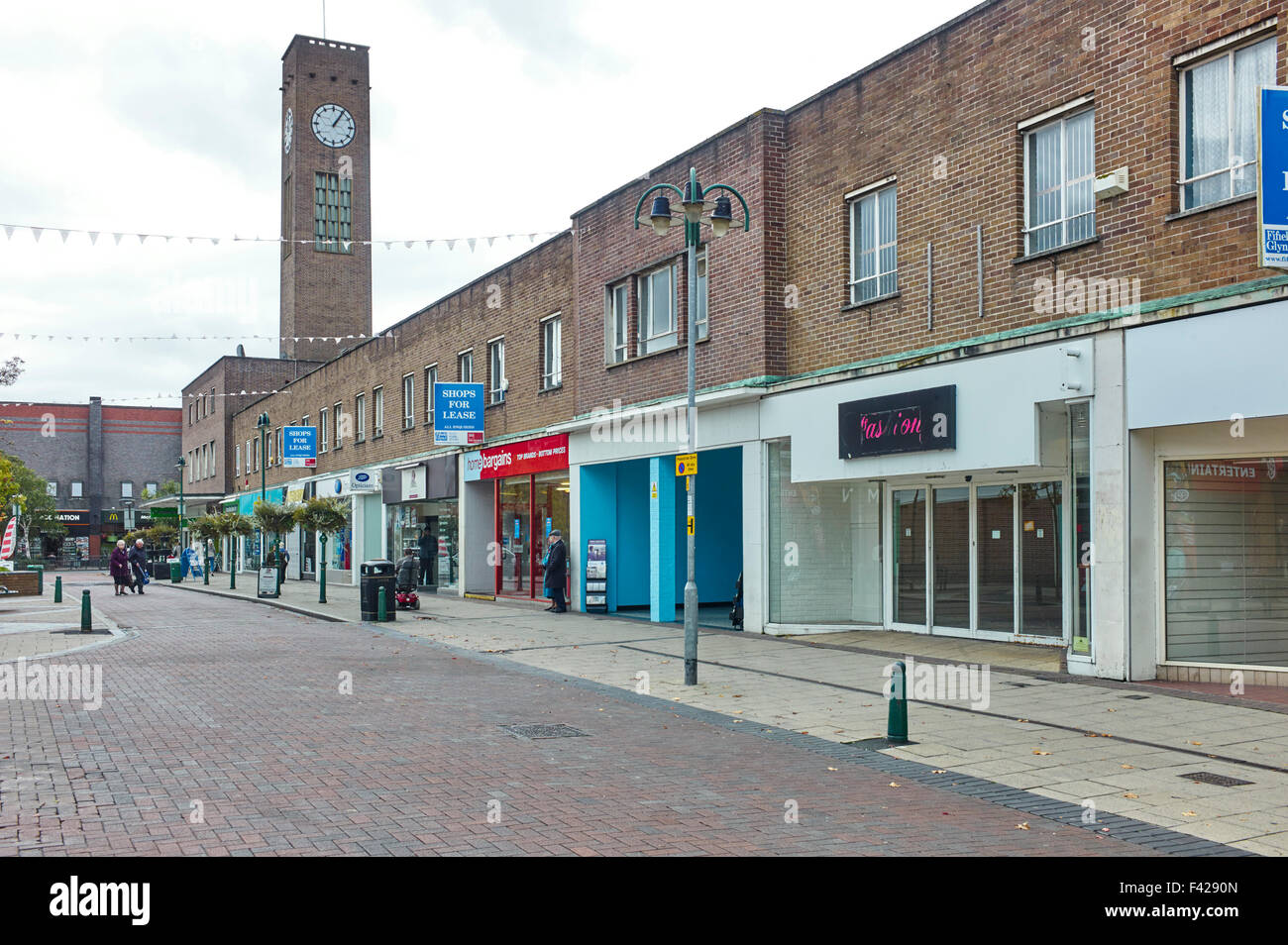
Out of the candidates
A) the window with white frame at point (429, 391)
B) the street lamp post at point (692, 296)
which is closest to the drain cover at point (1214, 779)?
the street lamp post at point (692, 296)

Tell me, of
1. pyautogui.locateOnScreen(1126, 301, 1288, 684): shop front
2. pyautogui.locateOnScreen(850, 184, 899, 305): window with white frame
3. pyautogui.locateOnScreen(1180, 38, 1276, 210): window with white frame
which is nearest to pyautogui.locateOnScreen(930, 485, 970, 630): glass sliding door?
pyautogui.locateOnScreen(850, 184, 899, 305): window with white frame

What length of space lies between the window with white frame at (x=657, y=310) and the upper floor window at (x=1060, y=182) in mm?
7681

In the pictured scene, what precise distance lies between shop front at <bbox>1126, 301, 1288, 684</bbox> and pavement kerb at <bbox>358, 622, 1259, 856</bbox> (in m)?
4.54

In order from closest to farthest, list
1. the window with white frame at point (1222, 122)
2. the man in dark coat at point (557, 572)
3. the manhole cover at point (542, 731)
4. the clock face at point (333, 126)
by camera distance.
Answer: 1. the manhole cover at point (542, 731)
2. the window with white frame at point (1222, 122)
3. the man in dark coat at point (557, 572)
4. the clock face at point (333, 126)

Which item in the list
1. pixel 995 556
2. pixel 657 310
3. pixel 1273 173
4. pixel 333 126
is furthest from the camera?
pixel 333 126

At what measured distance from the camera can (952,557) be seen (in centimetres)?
1628

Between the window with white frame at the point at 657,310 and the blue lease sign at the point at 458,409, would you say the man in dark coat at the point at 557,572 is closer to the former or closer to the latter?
the window with white frame at the point at 657,310

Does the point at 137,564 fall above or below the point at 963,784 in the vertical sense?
above

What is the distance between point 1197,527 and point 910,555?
17.5 ft

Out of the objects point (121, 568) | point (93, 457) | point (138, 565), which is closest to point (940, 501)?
point (121, 568)

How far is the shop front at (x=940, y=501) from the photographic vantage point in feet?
43.0

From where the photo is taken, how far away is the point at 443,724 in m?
10.2

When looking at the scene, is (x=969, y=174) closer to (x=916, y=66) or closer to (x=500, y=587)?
(x=916, y=66)

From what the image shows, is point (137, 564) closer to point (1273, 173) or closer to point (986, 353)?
point (986, 353)
